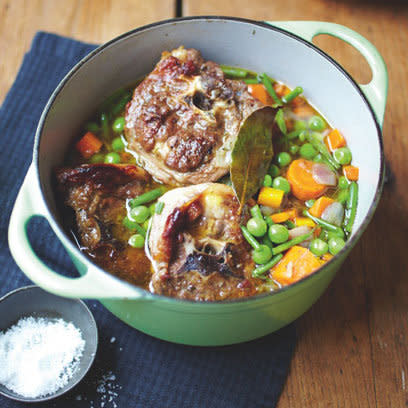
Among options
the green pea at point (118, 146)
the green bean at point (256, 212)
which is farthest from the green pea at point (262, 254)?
the green pea at point (118, 146)

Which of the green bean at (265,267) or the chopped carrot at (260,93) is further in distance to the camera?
the chopped carrot at (260,93)

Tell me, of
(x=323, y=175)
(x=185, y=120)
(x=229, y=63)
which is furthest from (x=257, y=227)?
(x=229, y=63)

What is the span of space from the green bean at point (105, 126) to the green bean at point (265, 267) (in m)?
1.08

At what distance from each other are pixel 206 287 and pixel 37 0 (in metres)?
2.33

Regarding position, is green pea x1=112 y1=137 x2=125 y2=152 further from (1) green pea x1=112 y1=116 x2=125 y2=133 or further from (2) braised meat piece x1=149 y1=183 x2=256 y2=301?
(2) braised meat piece x1=149 y1=183 x2=256 y2=301

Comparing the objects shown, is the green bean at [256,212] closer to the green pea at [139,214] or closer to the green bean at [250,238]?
the green bean at [250,238]

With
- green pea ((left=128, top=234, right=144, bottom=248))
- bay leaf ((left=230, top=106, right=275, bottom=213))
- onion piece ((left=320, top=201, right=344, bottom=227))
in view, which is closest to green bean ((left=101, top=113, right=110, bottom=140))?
green pea ((left=128, top=234, right=144, bottom=248))

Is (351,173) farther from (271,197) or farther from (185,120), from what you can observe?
(185,120)

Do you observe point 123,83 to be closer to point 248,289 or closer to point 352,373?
point 248,289

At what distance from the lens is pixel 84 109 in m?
2.88

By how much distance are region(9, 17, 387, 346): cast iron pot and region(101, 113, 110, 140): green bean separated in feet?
0.28

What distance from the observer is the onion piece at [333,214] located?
8.59 feet

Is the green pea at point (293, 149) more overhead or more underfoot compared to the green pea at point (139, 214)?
more overhead

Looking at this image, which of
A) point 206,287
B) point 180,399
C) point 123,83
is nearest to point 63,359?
point 180,399
